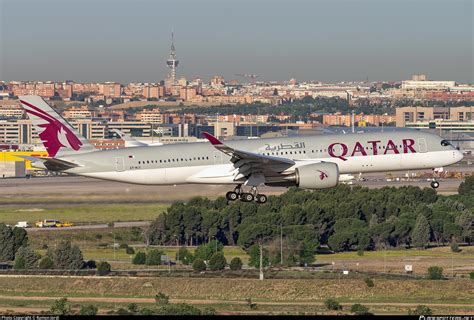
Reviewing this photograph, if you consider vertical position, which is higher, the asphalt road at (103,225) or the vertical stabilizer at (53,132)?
the vertical stabilizer at (53,132)

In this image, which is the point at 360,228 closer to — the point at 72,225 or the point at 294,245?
the point at 294,245

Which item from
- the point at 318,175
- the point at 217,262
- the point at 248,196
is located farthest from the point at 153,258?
the point at 318,175

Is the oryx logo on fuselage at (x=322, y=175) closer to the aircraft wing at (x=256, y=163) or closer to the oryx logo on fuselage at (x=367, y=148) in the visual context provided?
the aircraft wing at (x=256, y=163)

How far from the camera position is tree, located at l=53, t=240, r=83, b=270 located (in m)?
109

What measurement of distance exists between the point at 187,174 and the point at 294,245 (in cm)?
3682

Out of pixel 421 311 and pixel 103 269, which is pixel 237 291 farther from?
pixel 421 311

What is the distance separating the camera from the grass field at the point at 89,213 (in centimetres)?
11900

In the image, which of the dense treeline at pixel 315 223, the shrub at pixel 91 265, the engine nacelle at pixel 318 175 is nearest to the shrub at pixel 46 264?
the shrub at pixel 91 265

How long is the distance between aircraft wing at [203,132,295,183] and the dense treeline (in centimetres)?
3418

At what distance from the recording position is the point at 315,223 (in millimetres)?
128375

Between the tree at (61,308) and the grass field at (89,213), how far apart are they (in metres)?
24.9

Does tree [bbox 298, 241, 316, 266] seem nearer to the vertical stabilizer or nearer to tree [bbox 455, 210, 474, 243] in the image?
tree [bbox 455, 210, 474, 243]

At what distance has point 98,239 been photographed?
119 m

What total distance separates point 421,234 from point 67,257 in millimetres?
34056
